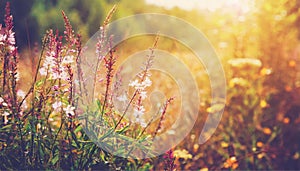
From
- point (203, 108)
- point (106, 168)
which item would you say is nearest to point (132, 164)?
point (106, 168)

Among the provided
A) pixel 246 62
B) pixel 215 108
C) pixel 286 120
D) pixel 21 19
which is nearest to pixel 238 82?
pixel 246 62

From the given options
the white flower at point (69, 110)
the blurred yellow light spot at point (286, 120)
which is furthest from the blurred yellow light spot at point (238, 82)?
the white flower at point (69, 110)

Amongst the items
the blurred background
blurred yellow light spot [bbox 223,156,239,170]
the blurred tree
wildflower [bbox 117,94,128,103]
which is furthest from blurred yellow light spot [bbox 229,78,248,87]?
the blurred tree

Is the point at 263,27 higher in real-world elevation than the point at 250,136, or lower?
higher

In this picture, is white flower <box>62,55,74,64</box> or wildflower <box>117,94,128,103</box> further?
wildflower <box>117,94,128,103</box>

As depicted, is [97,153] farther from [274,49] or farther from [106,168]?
[274,49]

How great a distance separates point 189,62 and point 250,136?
60.3 inches

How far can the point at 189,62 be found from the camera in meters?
4.96

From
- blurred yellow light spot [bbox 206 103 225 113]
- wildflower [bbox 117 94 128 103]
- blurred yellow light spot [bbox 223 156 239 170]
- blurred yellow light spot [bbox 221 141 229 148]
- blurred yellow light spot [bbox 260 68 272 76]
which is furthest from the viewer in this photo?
blurred yellow light spot [bbox 260 68 272 76]

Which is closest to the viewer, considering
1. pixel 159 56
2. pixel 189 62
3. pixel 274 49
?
pixel 274 49

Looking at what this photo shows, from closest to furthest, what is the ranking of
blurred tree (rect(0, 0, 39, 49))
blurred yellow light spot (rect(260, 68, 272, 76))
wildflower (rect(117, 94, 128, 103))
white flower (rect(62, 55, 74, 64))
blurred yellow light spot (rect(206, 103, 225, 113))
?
white flower (rect(62, 55, 74, 64))
wildflower (rect(117, 94, 128, 103))
blurred yellow light spot (rect(206, 103, 225, 113))
blurred yellow light spot (rect(260, 68, 272, 76))
blurred tree (rect(0, 0, 39, 49))

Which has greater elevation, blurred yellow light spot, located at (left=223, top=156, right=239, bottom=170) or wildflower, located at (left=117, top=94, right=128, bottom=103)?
wildflower, located at (left=117, top=94, right=128, bottom=103)

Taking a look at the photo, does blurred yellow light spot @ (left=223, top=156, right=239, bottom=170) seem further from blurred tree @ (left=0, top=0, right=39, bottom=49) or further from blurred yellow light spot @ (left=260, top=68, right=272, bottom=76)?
blurred tree @ (left=0, top=0, right=39, bottom=49)

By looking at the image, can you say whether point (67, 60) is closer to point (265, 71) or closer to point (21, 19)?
point (265, 71)
